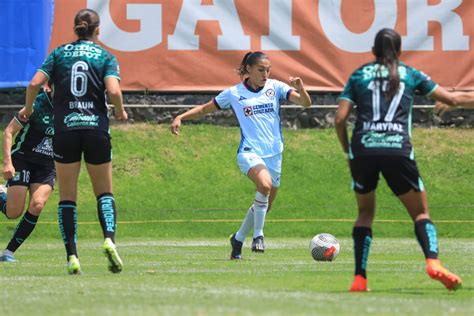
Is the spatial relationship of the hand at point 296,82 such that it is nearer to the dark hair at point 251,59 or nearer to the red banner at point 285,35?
the dark hair at point 251,59

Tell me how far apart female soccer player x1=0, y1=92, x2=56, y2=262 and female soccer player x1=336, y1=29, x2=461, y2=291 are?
513 centimetres

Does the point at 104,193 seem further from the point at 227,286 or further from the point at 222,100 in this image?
the point at 222,100

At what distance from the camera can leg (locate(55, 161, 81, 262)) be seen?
10.8 m

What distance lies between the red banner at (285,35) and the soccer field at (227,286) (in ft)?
30.1

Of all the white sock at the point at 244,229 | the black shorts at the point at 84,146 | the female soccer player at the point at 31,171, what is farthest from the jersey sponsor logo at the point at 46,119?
the black shorts at the point at 84,146

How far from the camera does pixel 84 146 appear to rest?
35.3 feet

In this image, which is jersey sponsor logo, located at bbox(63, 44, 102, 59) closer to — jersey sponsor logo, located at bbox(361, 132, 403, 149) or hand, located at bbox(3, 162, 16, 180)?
jersey sponsor logo, located at bbox(361, 132, 403, 149)

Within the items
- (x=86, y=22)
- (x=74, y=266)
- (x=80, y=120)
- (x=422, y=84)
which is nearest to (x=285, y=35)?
(x=86, y=22)

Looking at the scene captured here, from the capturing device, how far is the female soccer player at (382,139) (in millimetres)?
9125

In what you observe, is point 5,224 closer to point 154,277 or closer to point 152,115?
point 152,115

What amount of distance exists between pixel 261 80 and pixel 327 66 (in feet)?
32.1

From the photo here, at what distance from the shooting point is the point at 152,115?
24.6 metres

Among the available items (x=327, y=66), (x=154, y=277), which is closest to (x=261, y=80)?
(x=154, y=277)

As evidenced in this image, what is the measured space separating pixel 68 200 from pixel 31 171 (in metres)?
3.36
